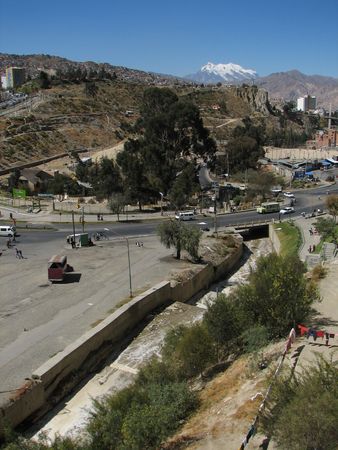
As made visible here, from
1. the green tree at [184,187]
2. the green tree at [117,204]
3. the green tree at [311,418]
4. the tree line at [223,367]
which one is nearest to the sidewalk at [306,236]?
the green tree at [184,187]

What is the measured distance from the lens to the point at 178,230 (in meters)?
33.7

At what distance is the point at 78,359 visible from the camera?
64.4ft

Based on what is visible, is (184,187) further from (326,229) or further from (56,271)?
(56,271)

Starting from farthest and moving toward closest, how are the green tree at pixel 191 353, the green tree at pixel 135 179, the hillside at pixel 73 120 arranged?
the hillside at pixel 73 120 → the green tree at pixel 135 179 → the green tree at pixel 191 353

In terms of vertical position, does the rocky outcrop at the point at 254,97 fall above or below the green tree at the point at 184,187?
above

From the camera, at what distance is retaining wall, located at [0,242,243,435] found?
1669 cm

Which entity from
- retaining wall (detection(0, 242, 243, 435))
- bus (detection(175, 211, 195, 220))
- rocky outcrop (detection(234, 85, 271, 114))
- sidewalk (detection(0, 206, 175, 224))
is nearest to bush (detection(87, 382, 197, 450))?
retaining wall (detection(0, 242, 243, 435))

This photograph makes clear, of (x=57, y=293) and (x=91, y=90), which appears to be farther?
(x=91, y=90)

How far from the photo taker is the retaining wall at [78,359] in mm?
16688

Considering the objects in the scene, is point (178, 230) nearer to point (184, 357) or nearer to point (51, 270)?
point (51, 270)

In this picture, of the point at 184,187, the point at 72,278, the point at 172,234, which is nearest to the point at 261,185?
the point at 184,187

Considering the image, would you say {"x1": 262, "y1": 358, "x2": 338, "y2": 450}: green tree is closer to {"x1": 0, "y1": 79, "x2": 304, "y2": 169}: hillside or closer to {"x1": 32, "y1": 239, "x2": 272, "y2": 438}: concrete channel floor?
{"x1": 32, "y1": 239, "x2": 272, "y2": 438}: concrete channel floor

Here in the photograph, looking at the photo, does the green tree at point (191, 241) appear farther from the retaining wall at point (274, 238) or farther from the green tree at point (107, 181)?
the green tree at point (107, 181)

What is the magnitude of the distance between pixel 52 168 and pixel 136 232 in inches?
1799
